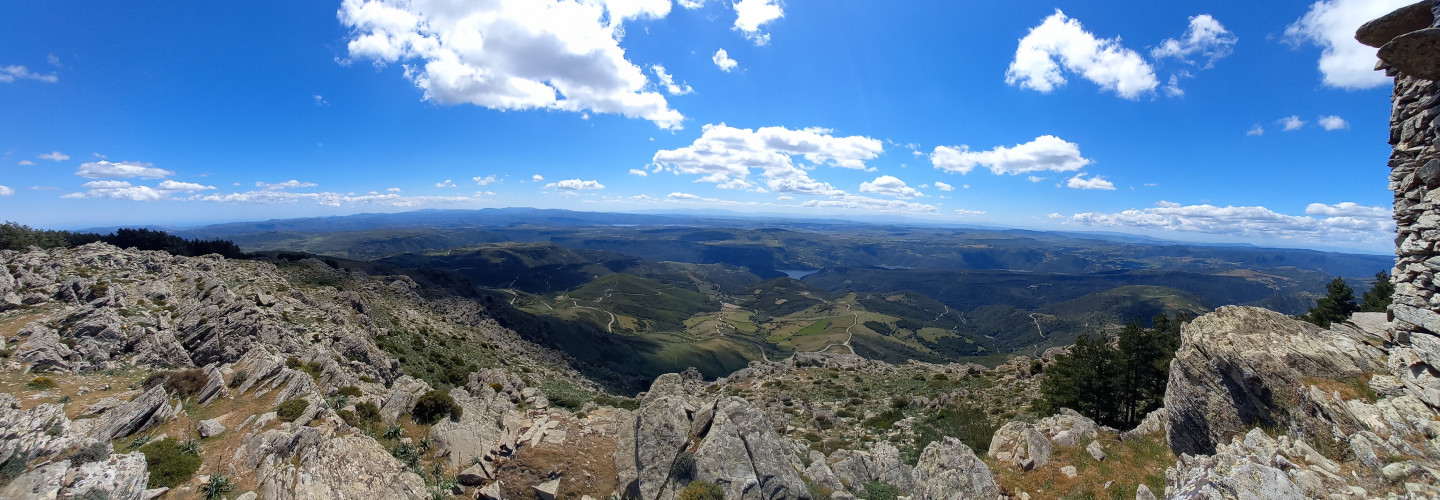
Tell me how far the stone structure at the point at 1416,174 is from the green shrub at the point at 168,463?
3726 centimetres

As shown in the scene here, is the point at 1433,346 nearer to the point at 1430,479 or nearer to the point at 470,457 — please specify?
the point at 1430,479

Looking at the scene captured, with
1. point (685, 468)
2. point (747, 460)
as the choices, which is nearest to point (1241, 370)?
point (747, 460)

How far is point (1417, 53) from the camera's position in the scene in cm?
1122

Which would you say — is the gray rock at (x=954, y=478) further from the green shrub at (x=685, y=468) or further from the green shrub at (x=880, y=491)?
the green shrub at (x=685, y=468)

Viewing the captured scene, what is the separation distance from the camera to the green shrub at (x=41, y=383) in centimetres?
2406

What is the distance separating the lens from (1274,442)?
13.8 m

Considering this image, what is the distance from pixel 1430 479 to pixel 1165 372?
26.5m

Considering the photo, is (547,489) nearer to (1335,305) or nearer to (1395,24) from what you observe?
(1395,24)

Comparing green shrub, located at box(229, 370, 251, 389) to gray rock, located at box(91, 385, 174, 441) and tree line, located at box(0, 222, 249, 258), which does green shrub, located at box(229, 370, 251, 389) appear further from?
tree line, located at box(0, 222, 249, 258)

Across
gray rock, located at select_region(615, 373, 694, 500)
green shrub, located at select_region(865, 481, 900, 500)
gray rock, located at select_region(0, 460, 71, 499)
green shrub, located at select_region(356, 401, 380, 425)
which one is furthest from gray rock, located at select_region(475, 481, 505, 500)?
green shrub, located at select_region(865, 481, 900, 500)

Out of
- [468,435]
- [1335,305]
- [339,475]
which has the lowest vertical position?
[468,435]

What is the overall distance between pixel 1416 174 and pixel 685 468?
2314cm

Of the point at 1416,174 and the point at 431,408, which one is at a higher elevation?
the point at 1416,174

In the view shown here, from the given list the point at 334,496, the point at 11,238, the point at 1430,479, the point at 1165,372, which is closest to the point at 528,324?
the point at 11,238
